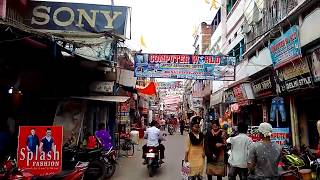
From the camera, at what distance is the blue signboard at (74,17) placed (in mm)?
13914

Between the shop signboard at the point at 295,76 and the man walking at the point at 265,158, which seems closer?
the man walking at the point at 265,158

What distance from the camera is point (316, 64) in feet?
30.5

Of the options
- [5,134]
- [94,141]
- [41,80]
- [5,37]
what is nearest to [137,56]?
[41,80]

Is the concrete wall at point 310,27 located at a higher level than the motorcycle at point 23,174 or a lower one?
higher

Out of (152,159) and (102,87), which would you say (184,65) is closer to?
(102,87)

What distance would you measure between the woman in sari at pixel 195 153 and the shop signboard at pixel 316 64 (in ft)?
12.2

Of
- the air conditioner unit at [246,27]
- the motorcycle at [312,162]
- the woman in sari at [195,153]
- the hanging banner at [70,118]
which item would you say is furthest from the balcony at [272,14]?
the hanging banner at [70,118]

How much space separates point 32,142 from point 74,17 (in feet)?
25.1

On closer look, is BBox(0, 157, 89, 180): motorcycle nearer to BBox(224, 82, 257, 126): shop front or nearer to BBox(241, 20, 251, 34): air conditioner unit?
BBox(224, 82, 257, 126): shop front

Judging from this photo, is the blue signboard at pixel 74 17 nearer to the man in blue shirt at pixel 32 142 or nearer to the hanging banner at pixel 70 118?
the hanging banner at pixel 70 118

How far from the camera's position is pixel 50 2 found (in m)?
14.1

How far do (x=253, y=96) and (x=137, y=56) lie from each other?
5545 mm

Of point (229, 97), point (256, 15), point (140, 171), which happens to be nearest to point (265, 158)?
point (140, 171)

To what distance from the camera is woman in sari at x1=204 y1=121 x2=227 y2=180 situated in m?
7.79
